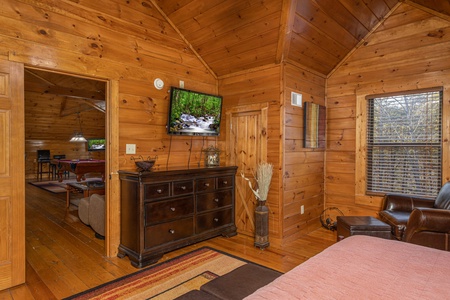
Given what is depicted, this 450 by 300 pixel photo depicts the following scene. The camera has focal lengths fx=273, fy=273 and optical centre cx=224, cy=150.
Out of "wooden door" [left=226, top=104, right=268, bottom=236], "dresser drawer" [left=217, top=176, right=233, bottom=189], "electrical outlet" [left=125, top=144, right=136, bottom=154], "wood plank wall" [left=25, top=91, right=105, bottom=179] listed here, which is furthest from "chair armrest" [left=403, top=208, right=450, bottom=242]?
"wood plank wall" [left=25, top=91, right=105, bottom=179]

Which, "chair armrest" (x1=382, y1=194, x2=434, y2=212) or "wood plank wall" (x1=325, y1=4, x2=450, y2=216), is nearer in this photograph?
"chair armrest" (x1=382, y1=194, x2=434, y2=212)

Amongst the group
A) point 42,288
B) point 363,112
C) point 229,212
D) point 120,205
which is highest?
point 363,112

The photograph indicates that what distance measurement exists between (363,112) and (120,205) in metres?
3.55

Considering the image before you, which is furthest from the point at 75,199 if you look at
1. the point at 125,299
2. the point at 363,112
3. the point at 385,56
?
the point at 385,56

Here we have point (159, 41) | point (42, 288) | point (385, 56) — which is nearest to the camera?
point (42, 288)

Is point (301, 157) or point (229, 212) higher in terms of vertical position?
point (301, 157)

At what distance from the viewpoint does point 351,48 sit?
405 centimetres

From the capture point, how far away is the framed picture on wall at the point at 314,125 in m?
3.84

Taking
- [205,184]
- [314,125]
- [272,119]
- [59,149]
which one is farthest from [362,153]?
[59,149]

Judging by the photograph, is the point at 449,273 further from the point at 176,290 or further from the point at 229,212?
the point at 229,212

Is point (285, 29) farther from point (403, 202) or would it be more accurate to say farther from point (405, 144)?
point (403, 202)

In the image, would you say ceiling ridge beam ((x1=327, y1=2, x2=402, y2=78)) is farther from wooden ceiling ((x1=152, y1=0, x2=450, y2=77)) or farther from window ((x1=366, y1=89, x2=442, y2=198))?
window ((x1=366, y1=89, x2=442, y2=198))

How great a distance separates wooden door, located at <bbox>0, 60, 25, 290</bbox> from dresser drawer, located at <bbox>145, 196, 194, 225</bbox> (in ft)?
3.80

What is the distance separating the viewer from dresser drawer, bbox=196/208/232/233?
3.46 m
